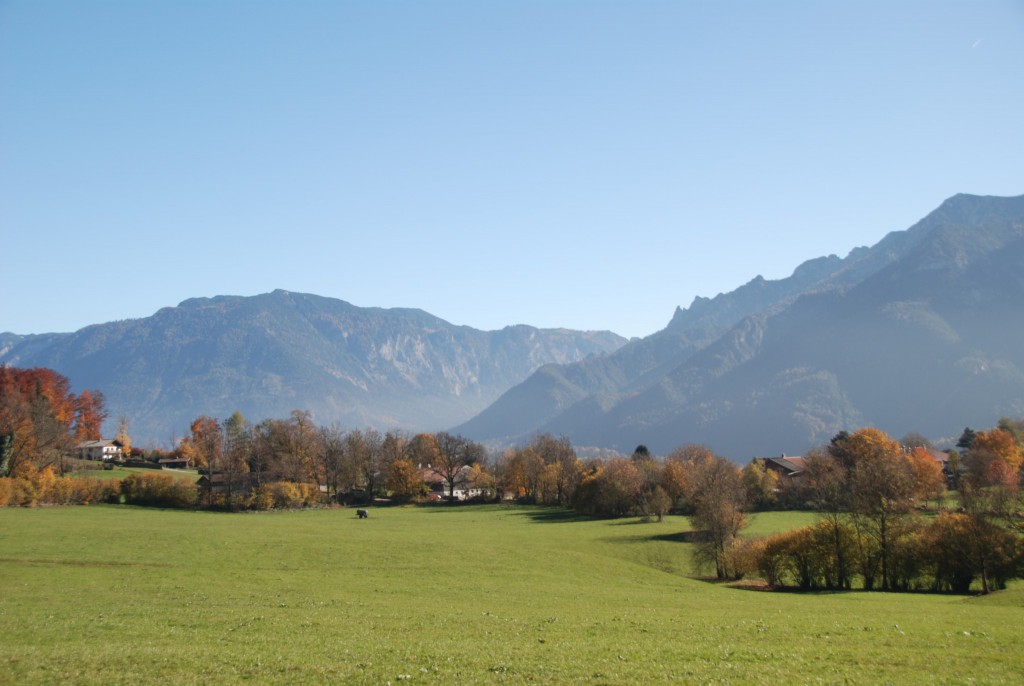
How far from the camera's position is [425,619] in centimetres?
3081

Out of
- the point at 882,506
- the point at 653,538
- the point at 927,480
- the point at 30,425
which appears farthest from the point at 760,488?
the point at 30,425

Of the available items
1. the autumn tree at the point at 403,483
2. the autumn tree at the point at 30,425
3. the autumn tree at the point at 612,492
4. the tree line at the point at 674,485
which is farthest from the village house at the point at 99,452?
Result: the autumn tree at the point at 612,492

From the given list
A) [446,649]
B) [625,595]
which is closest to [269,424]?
[625,595]

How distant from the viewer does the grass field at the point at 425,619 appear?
19609mm

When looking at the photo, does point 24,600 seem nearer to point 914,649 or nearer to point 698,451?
point 914,649

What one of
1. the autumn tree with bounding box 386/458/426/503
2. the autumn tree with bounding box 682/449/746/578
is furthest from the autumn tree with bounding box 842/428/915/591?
the autumn tree with bounding box 386/458/426/503

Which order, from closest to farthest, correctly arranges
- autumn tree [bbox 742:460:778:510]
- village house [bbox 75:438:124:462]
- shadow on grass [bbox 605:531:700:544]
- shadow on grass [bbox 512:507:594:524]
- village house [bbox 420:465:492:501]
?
shadow on grass [bbox 605:531:700:544]
shadow on grass [bbox 512:507:594:524]
autumn tree [bbox 742:460:778:510]
village house [bbox 75:438:124:462]
village house [bbox 420:465:492:501]

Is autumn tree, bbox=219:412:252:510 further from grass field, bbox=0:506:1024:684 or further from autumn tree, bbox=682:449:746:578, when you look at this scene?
autumn tree, bbox=682:449:746:578

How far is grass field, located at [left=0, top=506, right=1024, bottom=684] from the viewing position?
19.6m

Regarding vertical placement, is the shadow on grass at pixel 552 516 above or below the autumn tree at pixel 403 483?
below

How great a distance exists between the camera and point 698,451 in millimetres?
139125

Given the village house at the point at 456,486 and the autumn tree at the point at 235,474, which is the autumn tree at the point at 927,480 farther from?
the autumn tree at the point at 235,474

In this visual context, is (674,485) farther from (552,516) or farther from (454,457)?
(454,457)

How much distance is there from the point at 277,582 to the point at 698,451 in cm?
11277
